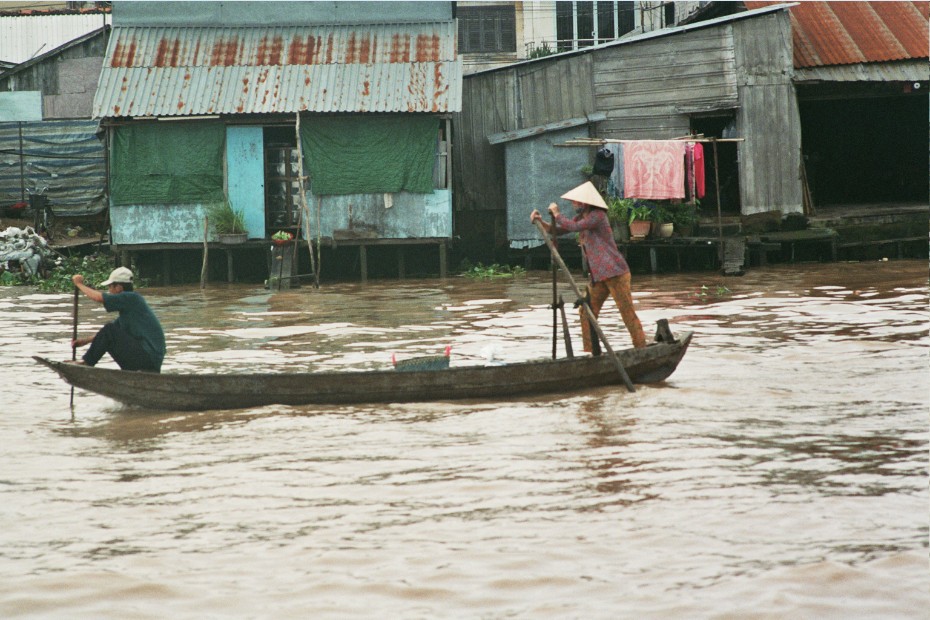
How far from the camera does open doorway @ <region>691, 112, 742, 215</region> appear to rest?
20.0 metres

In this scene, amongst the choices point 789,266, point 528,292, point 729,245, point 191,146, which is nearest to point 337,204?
point 191,146

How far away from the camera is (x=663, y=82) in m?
19.1

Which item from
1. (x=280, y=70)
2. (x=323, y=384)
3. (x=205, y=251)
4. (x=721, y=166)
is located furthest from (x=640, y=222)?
(x=323, y=384)

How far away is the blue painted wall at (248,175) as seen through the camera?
61.5 ft

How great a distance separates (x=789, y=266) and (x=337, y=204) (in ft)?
25.8

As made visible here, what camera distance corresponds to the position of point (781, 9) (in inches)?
722

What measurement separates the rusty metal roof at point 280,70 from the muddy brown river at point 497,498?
333 inches

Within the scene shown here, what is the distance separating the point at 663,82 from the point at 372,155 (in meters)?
5.28

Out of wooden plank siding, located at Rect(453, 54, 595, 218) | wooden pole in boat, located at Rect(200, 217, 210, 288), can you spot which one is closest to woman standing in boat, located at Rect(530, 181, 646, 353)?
wooden pole in boat, located at Rect(200, 217, 210, 288)

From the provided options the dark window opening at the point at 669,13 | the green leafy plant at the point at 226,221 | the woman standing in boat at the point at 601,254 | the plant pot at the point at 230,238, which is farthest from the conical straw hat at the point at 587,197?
the dark window opening at the point at 669,13

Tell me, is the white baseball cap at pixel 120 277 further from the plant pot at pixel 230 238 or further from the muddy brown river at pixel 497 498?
the plant pot at pixel 230 238

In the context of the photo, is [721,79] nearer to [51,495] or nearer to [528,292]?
[528,292]

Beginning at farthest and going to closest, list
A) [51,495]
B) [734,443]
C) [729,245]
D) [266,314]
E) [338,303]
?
1. [729,245]
2. [338,303]
3. [266,314]
4. [734,443]
5. [51,495]

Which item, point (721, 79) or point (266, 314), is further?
point (721, 79)
